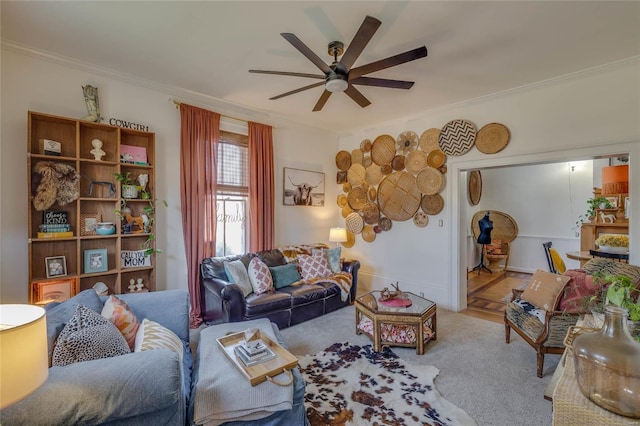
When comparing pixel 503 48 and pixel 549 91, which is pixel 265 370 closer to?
pixel 503 48

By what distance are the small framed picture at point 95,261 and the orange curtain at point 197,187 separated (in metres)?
0.83

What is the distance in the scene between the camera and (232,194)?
409 cm

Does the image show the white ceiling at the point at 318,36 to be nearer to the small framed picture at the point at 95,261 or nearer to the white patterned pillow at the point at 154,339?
the small framed picture at the point at 95,261

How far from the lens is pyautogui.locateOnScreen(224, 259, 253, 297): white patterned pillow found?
3.33 meters

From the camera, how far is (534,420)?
6.18 ft

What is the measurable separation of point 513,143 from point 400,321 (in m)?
2.66

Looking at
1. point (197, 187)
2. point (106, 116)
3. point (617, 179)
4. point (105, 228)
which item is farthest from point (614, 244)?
point (106, 116)

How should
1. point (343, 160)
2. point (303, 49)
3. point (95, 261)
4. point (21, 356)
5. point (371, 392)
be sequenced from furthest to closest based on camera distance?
point (343, 160) < point (95, 261) < point (371, 392) < point (303, 49) < point (21, 356)

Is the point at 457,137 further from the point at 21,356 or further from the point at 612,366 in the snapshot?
the point at 21,356

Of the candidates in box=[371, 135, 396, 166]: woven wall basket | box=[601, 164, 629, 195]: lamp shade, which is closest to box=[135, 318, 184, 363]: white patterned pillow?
box=[371, 135, 396, 166]: woven wall basket

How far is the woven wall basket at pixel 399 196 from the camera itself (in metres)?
4.38

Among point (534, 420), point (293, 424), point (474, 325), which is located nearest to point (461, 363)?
point (534, 420)

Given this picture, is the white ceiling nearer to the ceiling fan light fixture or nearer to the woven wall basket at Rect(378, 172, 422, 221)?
the ceiling fan light fixture

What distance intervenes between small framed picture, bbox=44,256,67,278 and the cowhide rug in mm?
2489
